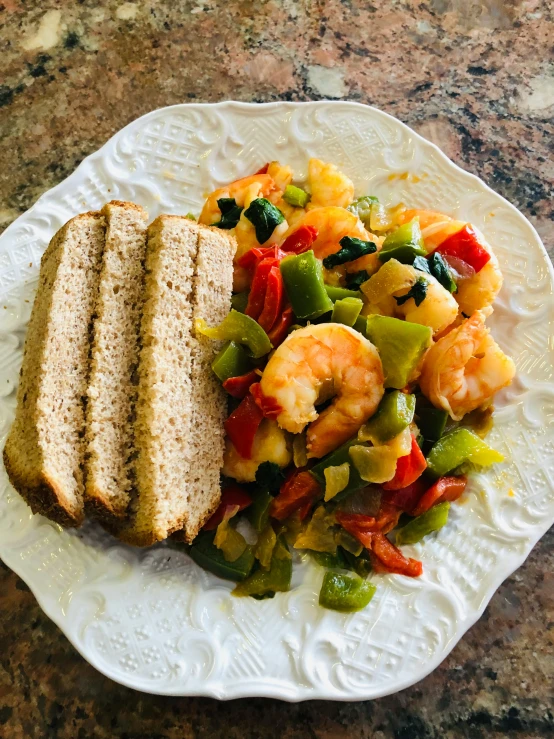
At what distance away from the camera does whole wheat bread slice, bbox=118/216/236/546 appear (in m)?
2.92

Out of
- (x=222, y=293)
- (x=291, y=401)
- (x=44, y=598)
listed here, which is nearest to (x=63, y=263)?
(x=222, y=293)

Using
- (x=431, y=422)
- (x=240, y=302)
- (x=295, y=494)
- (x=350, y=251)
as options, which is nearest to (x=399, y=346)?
(x=431, y=422)

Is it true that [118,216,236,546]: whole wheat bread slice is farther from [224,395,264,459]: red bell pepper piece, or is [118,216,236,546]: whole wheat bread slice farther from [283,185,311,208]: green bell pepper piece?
[283,185,311,208]: green bell pepper piece

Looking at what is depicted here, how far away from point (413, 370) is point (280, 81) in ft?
8.68

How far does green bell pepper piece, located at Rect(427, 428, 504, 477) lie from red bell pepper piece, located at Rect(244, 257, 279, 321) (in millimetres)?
1164

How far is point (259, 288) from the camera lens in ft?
10.5

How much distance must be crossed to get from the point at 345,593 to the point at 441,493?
0.68 m

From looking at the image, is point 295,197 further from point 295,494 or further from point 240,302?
point 295,494

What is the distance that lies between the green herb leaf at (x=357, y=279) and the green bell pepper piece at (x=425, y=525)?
1.23 meters

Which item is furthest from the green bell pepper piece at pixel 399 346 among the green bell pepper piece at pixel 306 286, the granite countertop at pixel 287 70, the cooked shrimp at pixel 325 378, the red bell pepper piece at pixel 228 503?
the granite countertop at pixel 287 70

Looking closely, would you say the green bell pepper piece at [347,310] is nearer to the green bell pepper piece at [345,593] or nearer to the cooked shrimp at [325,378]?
the cooked shrimp at [325,378]

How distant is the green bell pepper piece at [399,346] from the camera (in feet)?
9.57

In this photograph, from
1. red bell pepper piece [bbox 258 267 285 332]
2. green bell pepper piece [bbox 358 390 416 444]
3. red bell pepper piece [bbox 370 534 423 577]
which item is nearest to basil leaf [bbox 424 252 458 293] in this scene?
green bell pepper piece [bbox 358 390 416 444]

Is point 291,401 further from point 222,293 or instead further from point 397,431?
point 222,293
